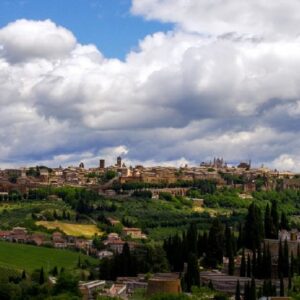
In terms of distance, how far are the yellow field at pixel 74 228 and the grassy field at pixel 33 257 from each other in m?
15.2

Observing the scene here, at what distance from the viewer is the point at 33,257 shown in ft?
301

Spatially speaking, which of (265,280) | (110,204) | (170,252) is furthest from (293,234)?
(110,204)

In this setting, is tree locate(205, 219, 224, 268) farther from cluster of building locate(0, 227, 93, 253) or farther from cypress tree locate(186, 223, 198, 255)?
cluster of building locate(0, 227, 93, 253)

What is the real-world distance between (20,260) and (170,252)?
74.5 feet

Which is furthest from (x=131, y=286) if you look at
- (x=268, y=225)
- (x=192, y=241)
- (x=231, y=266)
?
(x=268, y=225)

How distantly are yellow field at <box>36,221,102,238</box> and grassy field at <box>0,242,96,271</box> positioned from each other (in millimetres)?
15241

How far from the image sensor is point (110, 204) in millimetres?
135750

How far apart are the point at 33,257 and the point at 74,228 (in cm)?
2468

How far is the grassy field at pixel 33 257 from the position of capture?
3359 inches

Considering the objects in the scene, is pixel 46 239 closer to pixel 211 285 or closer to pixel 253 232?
pixel 253 232

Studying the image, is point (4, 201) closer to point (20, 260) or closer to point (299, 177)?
point (20, 260)

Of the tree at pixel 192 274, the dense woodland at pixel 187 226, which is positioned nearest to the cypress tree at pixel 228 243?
the dense woodland at pixel 187 226

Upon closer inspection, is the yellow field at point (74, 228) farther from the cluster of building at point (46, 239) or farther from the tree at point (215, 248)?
the tree at point (215, 248)

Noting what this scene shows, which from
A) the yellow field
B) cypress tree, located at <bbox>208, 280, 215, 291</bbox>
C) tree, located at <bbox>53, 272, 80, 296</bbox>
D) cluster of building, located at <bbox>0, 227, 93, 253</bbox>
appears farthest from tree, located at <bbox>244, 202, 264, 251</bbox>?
the yellow field
